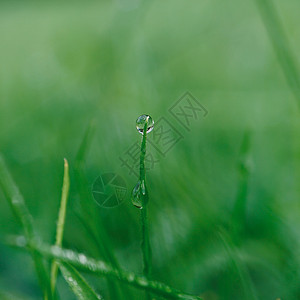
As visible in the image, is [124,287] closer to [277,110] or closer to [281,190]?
[281,190]

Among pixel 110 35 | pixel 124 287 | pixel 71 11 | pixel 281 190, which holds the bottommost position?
pixel 281 190

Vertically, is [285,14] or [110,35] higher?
[110,35]

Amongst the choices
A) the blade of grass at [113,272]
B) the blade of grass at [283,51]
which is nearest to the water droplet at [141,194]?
the blade of grass at [113,272]

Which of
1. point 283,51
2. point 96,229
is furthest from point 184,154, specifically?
point 96,229

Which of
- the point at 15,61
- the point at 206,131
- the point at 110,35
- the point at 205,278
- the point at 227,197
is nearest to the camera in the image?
the point at 205,278

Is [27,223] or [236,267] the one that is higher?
[27,223]

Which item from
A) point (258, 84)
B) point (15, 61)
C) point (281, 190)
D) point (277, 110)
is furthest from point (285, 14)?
point (281, 190)

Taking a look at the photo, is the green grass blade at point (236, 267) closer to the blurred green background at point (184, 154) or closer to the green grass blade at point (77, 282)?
the blurred green background at point (184, 154)

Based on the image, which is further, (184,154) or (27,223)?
(184,154)

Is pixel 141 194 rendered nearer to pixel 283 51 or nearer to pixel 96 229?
pixel 96 229
